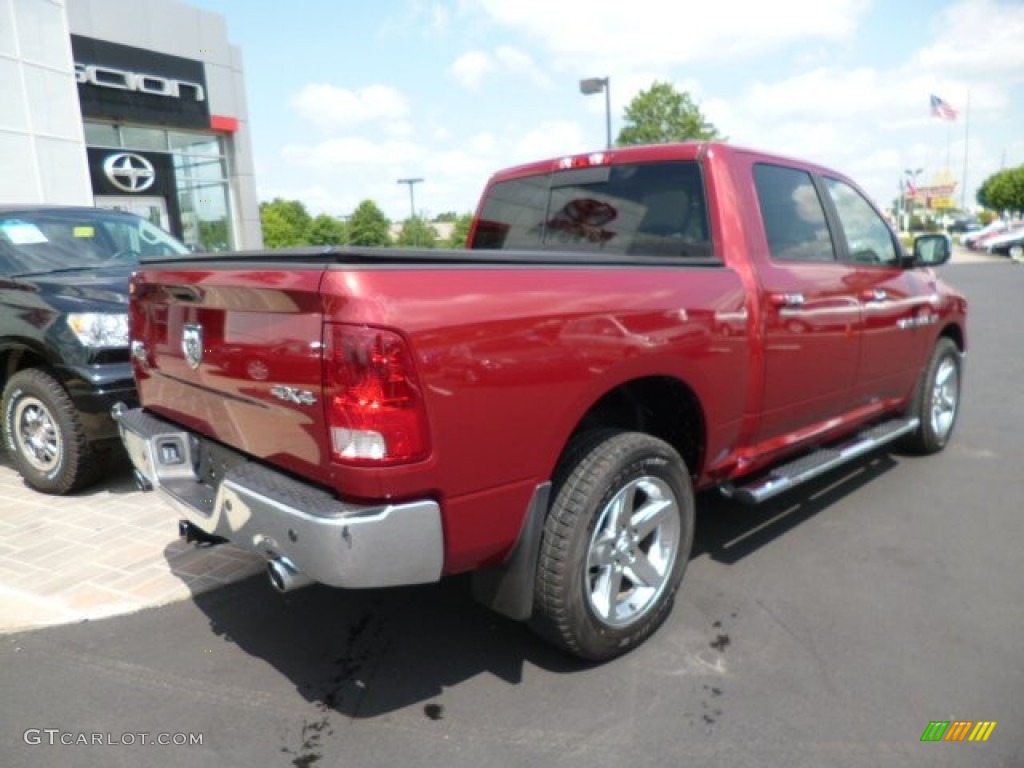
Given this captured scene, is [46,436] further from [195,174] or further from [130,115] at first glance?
[195,174]

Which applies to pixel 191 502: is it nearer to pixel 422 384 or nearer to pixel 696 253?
pixel 422 384

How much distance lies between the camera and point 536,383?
238 centimetres

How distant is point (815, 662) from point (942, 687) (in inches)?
16.0

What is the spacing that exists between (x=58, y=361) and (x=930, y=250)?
5.21 meters

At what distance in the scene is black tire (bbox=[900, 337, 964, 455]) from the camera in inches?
199

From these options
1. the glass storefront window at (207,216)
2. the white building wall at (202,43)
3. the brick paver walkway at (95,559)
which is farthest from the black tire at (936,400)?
the white building wall at (202,43)

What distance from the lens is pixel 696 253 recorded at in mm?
3408

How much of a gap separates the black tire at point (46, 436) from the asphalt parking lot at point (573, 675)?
1.52 meters

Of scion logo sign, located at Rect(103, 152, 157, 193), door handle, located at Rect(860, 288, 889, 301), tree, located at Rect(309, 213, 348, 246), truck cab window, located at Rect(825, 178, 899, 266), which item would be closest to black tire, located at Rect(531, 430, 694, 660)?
door handle, located at Rect(860, 288, 889, 301)

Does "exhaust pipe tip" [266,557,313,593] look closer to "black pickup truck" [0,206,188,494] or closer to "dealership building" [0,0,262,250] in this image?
"black pickup truck" [0,206,188,494]

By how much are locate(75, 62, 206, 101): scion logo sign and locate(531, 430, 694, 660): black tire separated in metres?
17.8

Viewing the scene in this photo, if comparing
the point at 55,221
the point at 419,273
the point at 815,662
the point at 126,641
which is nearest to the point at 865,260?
the point at 815,662

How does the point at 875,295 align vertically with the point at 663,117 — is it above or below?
below

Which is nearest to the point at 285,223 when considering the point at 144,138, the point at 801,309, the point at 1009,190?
the point at 144,138
